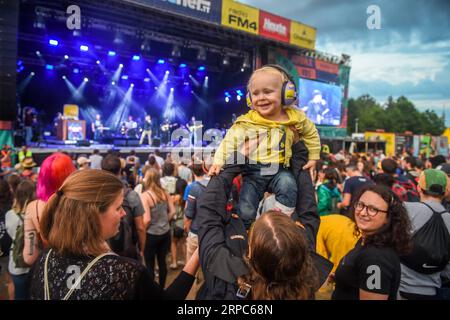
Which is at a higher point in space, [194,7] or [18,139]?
[194,7]

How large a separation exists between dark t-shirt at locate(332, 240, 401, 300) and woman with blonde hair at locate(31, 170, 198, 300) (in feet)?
3.06

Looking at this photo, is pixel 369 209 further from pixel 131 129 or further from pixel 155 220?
pixel 131 129

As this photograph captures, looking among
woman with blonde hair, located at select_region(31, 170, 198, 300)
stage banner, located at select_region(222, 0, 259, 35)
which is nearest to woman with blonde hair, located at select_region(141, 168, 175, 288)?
woman with blonde hair, located at select_region(31, 170, 198, 300)

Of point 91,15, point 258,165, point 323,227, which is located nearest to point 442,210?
point 323,227

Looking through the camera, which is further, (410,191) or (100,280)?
(410,191)

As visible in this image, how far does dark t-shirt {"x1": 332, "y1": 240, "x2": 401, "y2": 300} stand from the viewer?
162 cm

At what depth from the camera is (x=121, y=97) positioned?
19812 mm

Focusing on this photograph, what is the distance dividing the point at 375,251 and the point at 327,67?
65.5 ft

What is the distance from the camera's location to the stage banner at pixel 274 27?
14.7 meters

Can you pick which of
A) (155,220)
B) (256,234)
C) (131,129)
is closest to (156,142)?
(131,129)

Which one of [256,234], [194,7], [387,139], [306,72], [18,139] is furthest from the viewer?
[387,139]

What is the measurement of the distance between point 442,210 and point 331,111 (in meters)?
18.3

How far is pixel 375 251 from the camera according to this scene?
1727 millimetres

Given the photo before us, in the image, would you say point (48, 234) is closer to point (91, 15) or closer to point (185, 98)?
point (91, 15)
